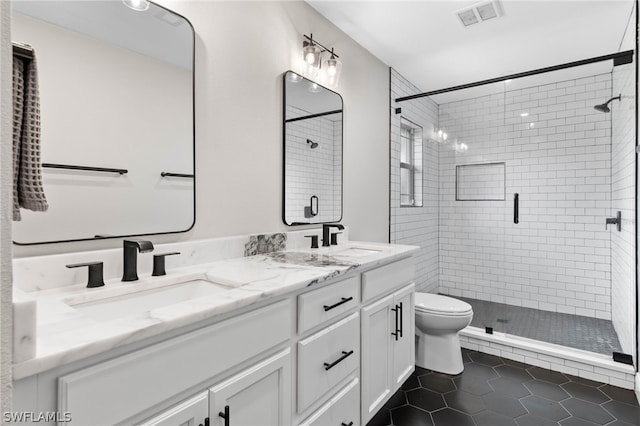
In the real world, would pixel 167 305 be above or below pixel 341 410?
above

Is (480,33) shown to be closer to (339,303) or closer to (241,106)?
(241,106)

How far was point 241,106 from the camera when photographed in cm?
172

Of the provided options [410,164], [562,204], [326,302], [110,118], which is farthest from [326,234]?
[562,204]

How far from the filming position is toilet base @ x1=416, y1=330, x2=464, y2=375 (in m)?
2.41

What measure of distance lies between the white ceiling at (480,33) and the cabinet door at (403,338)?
1.79 metres

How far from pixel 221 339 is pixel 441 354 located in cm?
201

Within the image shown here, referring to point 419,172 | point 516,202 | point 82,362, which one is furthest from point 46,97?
point 516,202

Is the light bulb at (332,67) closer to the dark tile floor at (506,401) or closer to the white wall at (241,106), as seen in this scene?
the white wall at (241,106)

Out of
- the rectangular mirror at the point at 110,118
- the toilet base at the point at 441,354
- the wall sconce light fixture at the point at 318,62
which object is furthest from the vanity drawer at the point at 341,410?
the wall sconce light fixture at the point at 318,62

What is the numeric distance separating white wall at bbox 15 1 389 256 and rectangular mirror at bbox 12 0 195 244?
2.6 inches

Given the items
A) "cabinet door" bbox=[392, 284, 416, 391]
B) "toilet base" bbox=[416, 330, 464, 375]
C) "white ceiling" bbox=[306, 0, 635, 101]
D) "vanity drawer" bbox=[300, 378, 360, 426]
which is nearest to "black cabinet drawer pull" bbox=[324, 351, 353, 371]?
"vanity drawer" bbox=[300, 378, 360, 426]

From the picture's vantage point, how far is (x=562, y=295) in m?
3.21

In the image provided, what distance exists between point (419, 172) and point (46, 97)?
120 inches

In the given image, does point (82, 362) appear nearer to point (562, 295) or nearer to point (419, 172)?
point (419, 172)
